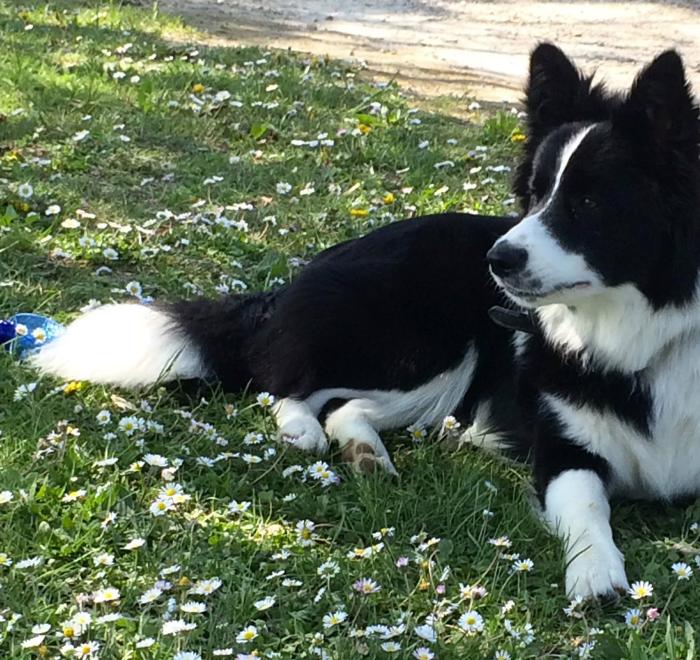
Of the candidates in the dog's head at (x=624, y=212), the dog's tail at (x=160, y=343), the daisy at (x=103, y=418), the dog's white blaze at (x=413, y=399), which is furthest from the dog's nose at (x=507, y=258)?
the daisy at (x=103, y=418)

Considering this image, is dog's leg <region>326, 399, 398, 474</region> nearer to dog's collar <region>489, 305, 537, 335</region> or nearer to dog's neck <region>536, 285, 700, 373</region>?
dog's collar <region>489, 305, 537, 335</region>

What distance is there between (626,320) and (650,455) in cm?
44

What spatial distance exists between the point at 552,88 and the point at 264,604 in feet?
6.14

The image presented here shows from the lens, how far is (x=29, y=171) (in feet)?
19.6

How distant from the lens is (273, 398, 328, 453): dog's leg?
381 centimetres

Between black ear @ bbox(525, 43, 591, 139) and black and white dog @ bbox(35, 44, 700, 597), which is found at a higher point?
black ear @ bbox(525, 43, 591, 139)

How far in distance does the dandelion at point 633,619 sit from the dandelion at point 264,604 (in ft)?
2.98

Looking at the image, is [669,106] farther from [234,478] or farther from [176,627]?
[176,627]

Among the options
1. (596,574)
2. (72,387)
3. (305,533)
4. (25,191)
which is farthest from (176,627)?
(25,191)

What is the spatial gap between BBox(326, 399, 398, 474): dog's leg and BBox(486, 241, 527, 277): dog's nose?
0.82 meters

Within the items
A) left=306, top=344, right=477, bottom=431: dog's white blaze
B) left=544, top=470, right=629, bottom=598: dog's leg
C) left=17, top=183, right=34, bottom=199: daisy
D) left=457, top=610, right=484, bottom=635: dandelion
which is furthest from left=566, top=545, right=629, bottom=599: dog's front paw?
left=17, top=183, right=34, bottom=199: daisy

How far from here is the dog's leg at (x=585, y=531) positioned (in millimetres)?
2992

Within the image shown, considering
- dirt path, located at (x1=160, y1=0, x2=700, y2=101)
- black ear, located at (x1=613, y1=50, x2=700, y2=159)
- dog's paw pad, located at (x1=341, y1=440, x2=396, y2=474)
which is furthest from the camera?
dirt path, located at (x1=160, y1=0, x2=700, y2=101)

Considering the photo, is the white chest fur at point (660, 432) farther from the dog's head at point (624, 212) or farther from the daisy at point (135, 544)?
the daisy at point (135, 544)
